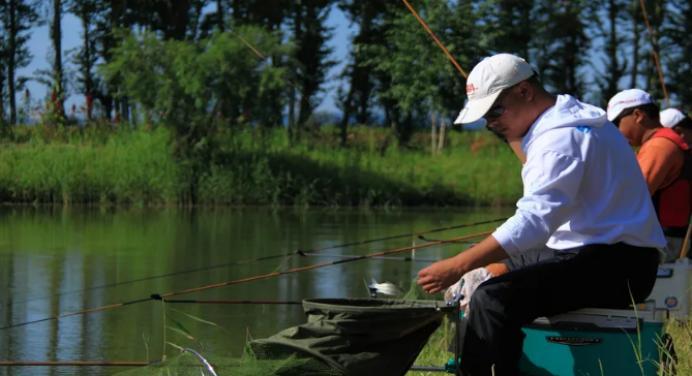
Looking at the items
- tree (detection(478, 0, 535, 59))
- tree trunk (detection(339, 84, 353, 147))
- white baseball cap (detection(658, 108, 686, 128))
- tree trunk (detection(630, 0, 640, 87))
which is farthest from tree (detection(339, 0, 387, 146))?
white baseball cap (detection(658, 108, 686, 128))

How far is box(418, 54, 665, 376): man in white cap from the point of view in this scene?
3.12 meters

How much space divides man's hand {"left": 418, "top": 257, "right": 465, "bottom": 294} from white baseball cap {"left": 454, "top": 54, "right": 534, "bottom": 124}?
0.38 m

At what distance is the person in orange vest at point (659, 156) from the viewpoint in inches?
201

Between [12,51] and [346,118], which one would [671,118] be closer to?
[346,118]

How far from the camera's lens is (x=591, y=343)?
334 centimetres

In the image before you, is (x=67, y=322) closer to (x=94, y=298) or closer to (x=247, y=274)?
(x=94, y=298)

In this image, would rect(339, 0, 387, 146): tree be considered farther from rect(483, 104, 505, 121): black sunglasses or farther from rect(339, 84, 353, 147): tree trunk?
rect(483, 104, 505, 121): black sunglasses

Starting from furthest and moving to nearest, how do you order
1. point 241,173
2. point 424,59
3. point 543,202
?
1. point 424,59
2. point 241,173
3. point 543,202

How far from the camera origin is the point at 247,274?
10328mm

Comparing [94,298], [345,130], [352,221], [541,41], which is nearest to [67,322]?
[94,298]

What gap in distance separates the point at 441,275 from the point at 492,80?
1.76 ft

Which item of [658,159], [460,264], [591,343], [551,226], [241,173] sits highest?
[658,159]

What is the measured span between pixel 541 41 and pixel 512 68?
2324 centimetres

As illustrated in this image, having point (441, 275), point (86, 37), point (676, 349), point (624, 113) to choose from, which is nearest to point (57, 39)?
point (86, 37)
